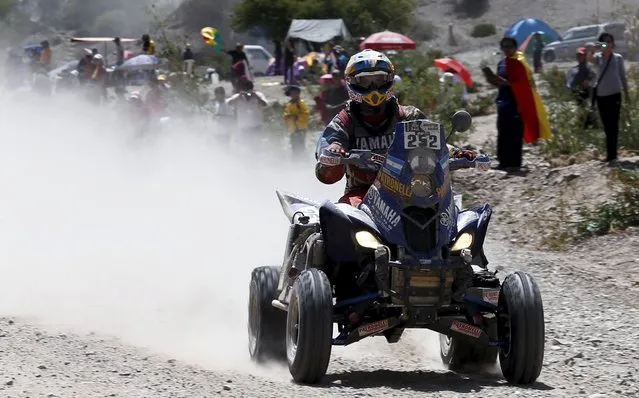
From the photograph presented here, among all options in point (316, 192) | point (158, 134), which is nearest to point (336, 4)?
point (158, 134)

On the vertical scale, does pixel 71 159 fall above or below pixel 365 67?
below

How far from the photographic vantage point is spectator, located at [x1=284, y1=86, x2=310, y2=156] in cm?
2322

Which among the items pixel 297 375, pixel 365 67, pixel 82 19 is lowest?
pixel 82 19

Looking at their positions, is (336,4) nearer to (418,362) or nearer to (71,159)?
(71,159)

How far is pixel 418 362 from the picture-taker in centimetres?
1036

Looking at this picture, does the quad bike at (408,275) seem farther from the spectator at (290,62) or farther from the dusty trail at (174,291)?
the spectator at (290,62)

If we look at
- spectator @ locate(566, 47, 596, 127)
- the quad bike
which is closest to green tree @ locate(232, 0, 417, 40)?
spectator @ locate(566, 47, 596, 127)

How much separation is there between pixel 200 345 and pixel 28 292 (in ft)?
10.4

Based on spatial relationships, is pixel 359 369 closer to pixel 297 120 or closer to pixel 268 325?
pixel 268 325

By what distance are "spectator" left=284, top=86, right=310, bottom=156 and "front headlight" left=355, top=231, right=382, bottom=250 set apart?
14.8m

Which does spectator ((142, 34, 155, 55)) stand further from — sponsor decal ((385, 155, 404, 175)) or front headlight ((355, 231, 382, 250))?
front headlight ((355, 231, 382, 250))

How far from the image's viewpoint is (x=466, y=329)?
843 cm

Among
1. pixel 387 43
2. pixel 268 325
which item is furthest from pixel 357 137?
pixel 387 43

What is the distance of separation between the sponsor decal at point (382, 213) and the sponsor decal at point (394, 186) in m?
0.09
